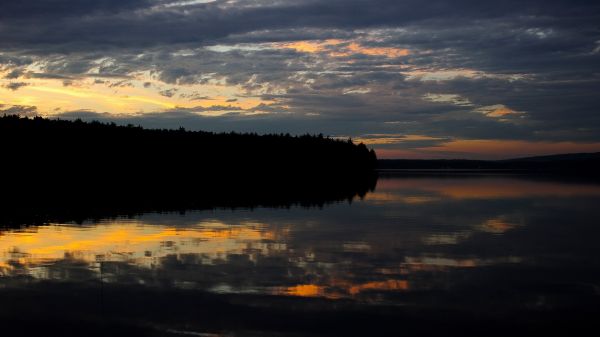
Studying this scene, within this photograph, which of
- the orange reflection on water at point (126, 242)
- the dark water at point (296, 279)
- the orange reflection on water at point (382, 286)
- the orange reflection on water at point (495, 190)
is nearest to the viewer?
the dark water at point (296, 279)

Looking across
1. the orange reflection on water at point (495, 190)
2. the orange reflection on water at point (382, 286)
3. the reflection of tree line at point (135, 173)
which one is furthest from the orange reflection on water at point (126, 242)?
the orange reflection on water at point (495, 190)

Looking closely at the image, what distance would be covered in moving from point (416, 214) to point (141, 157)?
105 metres

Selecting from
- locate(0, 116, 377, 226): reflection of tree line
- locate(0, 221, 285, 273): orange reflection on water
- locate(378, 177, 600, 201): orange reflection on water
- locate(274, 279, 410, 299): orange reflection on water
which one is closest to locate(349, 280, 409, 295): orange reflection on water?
locate(274, 279, 410, 299): orange reflection on water

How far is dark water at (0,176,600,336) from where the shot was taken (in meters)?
18.2

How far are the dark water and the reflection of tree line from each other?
13667mm

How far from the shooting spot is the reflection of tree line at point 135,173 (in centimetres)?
6116

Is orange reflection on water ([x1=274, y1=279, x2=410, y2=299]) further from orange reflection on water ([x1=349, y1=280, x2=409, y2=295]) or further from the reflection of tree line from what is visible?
the reflection of tree line

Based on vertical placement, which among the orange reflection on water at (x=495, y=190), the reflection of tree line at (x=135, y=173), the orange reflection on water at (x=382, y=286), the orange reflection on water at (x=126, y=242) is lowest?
the orange reflection on water at (x=495, y=190)

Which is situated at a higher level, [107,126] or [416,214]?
[107,126]

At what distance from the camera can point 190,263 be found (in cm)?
2744

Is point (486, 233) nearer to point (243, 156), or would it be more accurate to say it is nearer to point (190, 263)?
point (190, 263)

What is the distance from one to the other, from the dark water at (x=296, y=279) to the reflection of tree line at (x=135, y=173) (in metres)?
13.7

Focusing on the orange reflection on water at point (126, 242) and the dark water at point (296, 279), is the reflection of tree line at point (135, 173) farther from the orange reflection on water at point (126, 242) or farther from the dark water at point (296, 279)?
the dark water at point (296, 279)

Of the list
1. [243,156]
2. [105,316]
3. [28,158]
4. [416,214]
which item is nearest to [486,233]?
[416,214]
